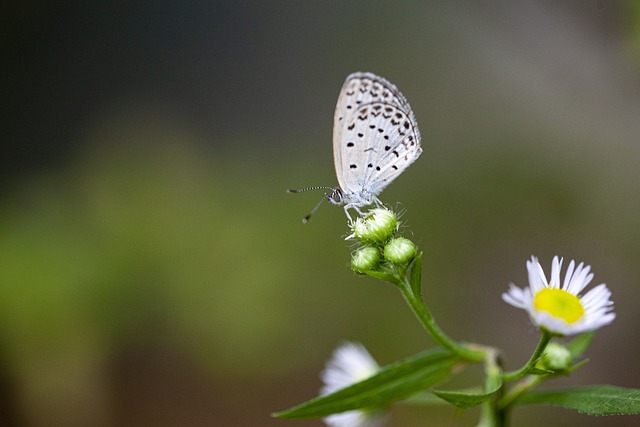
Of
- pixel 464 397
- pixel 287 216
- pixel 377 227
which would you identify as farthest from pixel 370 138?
pixel 287 216

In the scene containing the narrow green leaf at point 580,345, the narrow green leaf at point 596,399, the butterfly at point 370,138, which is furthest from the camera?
the butterfly at point 370,138

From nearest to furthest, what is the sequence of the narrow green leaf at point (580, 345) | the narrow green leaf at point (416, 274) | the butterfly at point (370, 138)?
the narrow green leaf at point (416, 274)
the narrow green leaf at point (580, 345)
the butterfly at point (370, 138)

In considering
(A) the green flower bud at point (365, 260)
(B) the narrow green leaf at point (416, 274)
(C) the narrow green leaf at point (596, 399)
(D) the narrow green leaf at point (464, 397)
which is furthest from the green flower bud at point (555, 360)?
(A) the green flower bud at point (365, 260)

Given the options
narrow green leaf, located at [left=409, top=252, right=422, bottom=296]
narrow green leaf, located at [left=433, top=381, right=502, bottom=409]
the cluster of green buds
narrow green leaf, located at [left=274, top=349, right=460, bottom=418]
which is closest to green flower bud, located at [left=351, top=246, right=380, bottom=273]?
the cluster of green buds

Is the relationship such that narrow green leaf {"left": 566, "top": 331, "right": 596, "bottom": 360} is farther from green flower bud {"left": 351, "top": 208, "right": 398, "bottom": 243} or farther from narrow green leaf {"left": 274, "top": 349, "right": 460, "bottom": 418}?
green flower bud {"left": 351, "top": 208, "right": 398, "bottom": 243}

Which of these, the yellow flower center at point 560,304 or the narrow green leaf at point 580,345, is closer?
the yellow flower center at point 560,304

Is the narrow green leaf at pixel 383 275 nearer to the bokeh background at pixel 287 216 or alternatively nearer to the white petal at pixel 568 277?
the white petal at pixel 568 277
